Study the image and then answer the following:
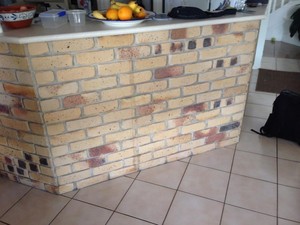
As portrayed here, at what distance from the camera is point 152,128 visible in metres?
1.70

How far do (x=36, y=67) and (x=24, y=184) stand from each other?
82 centimetres

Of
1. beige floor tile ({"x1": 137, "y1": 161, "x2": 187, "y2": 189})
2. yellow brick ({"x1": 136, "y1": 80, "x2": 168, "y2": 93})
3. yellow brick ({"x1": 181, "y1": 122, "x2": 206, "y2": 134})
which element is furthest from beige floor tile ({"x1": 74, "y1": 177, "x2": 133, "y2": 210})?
yellow brick ({"x1": 136, "y1": 80, "x2": 168, "y2": 93})

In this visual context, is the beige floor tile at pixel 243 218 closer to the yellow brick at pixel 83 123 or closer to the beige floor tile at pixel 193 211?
the beige floor tile at pixel 193 211

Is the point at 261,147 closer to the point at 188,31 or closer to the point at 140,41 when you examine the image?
the point at 188,31

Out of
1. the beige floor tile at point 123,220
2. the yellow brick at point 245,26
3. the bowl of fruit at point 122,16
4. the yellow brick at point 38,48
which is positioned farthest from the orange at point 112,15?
the beige floor tile at point 123,220

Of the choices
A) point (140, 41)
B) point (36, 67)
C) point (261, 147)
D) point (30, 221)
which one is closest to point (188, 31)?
point (140, 41)

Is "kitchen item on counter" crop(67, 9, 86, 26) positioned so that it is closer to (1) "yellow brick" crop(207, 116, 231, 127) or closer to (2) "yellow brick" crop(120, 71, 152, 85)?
(2) "yellow brick" crop(120, 71, 152, 85)

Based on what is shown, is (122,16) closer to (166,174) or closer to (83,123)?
(83,123)

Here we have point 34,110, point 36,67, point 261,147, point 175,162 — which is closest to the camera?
point 36,67

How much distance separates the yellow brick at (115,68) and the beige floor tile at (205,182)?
779mm

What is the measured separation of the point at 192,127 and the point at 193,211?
0.56 meters

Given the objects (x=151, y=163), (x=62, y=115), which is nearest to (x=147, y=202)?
(x=151, y=163)

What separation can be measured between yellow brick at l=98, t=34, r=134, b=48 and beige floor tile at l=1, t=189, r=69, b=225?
92 centimetres

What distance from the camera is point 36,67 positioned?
1.26 metres
